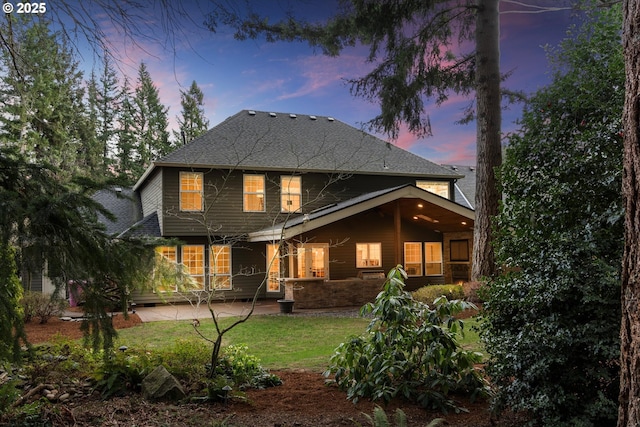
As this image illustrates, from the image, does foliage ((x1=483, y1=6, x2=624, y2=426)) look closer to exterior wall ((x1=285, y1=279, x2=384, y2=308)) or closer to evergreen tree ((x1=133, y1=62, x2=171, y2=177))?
exterior wall ((x1=285, y1=279, x2=384, y2=308))

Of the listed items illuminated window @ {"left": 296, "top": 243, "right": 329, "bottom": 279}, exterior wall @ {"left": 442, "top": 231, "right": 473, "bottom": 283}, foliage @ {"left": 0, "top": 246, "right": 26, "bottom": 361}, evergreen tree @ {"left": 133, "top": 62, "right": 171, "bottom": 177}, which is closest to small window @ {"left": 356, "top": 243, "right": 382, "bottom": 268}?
illuminated window @ {"left": 296, "top": 243, "right": 329, "bottom": 279}

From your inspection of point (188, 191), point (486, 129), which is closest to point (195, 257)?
point (188, 191)

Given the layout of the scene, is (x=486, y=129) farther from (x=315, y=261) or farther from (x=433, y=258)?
(x=433, y=258)

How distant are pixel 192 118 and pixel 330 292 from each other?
75.9ft

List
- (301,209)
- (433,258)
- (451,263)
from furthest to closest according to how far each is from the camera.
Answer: (451,263) → (433,258) → (301,209)

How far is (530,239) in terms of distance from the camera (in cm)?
417

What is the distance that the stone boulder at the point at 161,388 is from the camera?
16.3 feet

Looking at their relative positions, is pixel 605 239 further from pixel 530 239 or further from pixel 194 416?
pixel 194 416

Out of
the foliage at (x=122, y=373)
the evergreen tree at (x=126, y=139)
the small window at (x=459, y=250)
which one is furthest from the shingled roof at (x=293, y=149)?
the evergreen tree at (x=126, y=139)

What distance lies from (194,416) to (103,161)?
30.0 meters

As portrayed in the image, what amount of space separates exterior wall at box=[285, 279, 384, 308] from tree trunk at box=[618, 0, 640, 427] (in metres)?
12.3

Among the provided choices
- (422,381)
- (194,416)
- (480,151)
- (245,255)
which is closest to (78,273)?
(194,416)

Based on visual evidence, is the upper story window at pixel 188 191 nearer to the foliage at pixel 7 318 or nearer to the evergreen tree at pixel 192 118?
the foliage at pixel 7 318

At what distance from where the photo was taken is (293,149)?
19.1 meters
